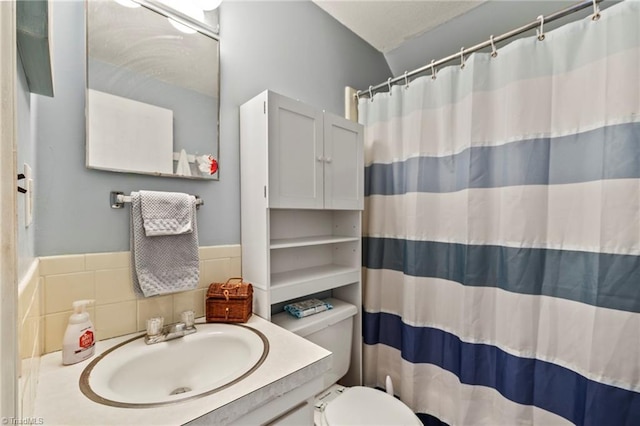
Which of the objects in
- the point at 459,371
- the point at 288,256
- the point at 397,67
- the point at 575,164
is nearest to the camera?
the point at 575,164

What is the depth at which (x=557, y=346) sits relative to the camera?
1.06 m

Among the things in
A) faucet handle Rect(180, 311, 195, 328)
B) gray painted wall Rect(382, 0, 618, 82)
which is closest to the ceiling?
gray painted wall Rect(382, 0, 618, 82)

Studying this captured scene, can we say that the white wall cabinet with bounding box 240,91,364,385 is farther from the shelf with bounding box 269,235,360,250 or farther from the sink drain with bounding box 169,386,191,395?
the sink drain with bounding box 169,386,191,395

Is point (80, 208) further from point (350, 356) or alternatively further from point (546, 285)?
point (546, 285)

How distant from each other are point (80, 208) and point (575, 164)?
1793 millimetres

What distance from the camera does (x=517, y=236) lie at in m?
1.14

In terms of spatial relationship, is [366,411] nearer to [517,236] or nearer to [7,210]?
[517,236]

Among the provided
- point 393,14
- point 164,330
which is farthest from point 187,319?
point 393,14

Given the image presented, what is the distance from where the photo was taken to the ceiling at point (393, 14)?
4.92ft

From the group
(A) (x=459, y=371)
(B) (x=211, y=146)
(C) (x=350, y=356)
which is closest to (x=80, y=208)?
(B) (x=211, y=146)

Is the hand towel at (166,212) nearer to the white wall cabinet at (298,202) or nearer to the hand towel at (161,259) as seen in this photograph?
the hand towel at (161,259)

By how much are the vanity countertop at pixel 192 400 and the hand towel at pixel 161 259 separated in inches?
8.4

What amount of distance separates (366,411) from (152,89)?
5.17 ft

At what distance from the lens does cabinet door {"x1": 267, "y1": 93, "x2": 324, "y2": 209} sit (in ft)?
3.71
